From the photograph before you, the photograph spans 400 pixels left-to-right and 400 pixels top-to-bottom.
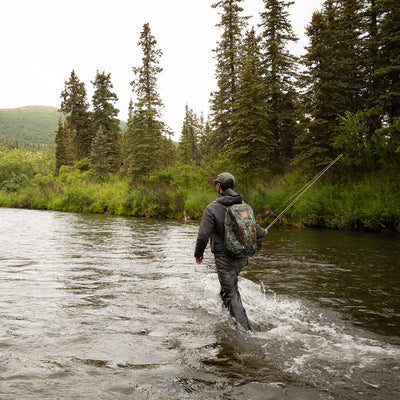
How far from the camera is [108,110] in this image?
56938 mm

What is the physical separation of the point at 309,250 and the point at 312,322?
7457mm

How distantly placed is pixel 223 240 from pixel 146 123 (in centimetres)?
3402

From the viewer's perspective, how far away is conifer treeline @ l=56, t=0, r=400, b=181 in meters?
22.1

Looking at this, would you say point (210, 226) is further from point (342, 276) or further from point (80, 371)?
point (342, 276)

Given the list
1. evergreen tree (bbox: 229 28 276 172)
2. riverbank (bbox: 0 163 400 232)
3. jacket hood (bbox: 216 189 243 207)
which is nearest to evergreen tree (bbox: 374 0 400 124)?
riverbank (bbox: 0 163 400 232)

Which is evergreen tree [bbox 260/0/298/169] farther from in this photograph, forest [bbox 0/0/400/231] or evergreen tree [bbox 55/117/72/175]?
evergreen tree [bbox 55/117/72/175]

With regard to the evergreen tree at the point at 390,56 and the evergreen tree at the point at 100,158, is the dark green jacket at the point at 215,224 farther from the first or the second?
the evergreen tree at the point at 100,158

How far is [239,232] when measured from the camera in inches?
208

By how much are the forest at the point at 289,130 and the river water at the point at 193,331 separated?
1112 centimetres

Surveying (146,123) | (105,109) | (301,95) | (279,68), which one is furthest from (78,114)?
(301,95)

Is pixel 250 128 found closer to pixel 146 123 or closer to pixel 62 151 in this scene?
pixel 146 123

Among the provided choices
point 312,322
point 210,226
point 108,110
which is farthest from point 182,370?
point 108,110

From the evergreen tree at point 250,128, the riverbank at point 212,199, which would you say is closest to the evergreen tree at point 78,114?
the riverbank at point 212,199

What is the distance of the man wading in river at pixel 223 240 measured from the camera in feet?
17.7
